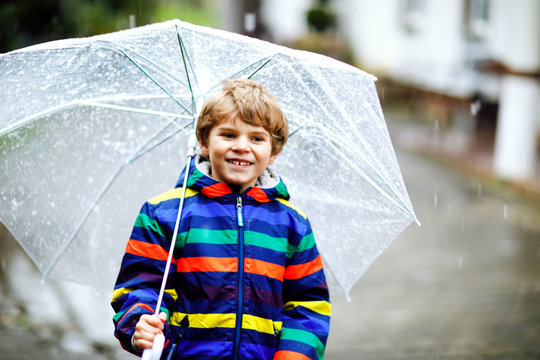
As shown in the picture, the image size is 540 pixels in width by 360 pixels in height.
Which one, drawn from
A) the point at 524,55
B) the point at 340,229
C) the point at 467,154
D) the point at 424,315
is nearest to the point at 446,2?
the point at 467,154

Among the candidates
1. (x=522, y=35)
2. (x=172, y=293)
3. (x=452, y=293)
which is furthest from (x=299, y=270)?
(x=522, y=35)

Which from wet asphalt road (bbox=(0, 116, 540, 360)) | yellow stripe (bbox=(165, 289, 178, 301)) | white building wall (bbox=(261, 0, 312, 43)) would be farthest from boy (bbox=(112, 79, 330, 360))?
white building wall (bbox=(261, 0, 312, 43))

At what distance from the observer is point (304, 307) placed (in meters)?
2.10

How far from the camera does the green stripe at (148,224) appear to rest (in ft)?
6.47

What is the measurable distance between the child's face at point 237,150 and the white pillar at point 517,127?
7703mm

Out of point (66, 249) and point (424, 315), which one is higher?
point (66, 249)

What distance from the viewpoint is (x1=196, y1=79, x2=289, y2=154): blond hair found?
6.73 ft

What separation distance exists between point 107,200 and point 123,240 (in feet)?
0.62

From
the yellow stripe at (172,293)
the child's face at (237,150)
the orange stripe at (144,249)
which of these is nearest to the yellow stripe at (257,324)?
the yellow stripe at (172,293)

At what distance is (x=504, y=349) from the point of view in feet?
13.5

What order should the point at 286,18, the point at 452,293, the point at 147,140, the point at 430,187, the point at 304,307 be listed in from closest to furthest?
the point at 304,307 → the point at 147,140 → the point at 452,293 → the point at 430,187 → the point at 286,18

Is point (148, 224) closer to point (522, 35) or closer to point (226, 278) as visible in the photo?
point (226, 278)

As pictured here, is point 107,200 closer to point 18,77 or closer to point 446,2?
point 18,77

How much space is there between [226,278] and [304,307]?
318 millimetres
